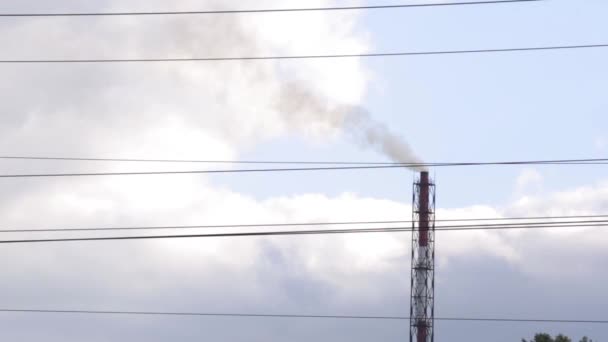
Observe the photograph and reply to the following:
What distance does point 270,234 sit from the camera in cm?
2750

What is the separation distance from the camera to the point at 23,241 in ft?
93.6

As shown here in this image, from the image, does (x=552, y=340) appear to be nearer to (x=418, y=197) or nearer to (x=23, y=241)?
(x=418, y=197)

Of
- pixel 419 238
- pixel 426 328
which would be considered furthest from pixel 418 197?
pixel 426 328

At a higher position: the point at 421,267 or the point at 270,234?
the point at 421,267

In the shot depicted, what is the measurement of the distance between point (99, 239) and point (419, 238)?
50172 millimetres

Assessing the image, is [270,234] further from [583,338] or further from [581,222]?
[583,338]

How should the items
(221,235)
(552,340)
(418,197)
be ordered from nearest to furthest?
1. (221,235)
2. (418,197)
3. (552,340)

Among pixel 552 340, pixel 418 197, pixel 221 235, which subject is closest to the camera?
pixel 221 235

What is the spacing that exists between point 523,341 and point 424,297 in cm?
2477

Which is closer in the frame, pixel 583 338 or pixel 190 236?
pixel 190 236

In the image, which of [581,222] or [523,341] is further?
[523,341]

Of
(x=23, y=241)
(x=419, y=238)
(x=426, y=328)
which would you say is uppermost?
(x=419, y=238)

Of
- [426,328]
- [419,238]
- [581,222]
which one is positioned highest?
A: [419,238]

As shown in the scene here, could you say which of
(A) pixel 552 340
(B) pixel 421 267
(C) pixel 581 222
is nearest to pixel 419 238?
(B) pixel 421 267
